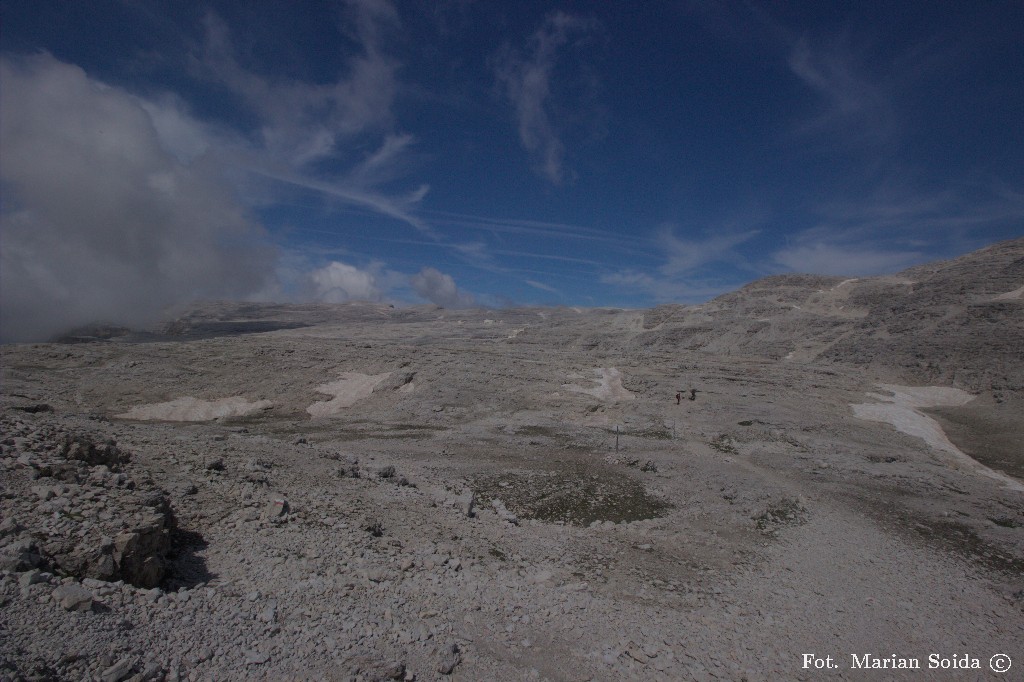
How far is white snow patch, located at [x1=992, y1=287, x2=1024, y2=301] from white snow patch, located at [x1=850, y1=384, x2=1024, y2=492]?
975 inches

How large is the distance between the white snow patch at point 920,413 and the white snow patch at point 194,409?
162ft

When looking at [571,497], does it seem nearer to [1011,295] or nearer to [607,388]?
[607,388]

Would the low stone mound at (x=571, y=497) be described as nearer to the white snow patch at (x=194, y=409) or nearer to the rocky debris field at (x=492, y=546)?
the rocky debris field at (x=492, y=546)

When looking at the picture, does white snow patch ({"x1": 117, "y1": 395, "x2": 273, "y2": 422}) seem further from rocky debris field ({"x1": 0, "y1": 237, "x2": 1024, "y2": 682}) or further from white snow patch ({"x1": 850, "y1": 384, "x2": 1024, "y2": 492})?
white snow patch ({"x1": 850, "y1": 384, "x2": 1024, "y2": 492})

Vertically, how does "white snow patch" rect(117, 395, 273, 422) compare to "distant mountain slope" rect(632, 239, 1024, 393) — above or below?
below

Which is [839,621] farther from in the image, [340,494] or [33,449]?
[33,449]

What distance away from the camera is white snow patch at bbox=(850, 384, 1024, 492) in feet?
94.6

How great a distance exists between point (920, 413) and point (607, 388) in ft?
89.4

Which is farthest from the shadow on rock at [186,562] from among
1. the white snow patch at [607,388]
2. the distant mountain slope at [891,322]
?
the distant mountain slope at [891,322]

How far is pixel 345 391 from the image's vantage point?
41.5 m

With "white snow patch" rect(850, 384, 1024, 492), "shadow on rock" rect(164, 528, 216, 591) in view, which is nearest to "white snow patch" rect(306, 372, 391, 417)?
"shadow on rock" rect(164, 528, 216, 591)

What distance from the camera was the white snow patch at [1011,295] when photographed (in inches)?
2397

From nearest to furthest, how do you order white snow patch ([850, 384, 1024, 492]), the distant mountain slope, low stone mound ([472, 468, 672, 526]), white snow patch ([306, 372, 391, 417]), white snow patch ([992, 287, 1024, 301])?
low stone mound ([472, 468, 672, 526]) → white snow patch ([850, 384, 1024, 492]) → white snow patch ([306, 372, 391, 417]) → the distant mountain slope → white snow patch ([992, 287, 1024, 301])

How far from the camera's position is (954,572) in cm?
1512
